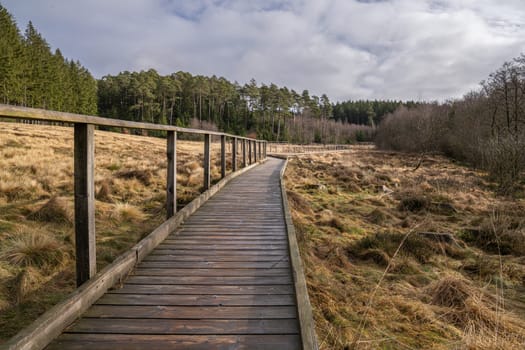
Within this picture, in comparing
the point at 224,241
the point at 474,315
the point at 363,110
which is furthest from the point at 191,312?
the point at 363,110

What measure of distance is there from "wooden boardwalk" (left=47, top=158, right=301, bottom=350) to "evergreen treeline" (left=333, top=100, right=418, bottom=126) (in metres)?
124

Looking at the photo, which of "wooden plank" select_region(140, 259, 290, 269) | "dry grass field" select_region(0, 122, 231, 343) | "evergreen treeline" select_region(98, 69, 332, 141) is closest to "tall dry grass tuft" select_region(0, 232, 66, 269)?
"dry grass field" select_region(0, 122, 231, 343)

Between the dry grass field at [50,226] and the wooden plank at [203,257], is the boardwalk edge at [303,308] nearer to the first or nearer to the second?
the wooden plank at [203,257]

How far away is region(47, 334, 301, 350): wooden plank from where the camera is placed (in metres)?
2.15

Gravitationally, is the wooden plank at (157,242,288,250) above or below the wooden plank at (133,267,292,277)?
above

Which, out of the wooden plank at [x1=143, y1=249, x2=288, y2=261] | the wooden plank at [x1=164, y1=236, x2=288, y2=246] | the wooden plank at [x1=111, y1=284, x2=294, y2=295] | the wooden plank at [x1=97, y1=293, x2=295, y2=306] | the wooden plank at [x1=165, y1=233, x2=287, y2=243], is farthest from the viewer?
the wooden plank at [x1=165, y1=233, x2=287, y2=243]

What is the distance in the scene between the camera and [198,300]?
2795mm

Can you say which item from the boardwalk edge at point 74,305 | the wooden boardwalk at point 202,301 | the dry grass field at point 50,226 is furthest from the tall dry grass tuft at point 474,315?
the dry grass field at point 50,226

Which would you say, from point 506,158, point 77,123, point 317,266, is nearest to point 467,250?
point 317,266

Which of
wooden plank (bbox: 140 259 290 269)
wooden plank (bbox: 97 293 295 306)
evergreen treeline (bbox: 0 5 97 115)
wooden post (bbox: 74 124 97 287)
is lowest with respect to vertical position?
wooden plank (bbox: 97 293 295 306)

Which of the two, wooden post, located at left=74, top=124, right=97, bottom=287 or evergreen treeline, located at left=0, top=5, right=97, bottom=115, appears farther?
evergreen treeline, located at left=0, top=5, right=97, bottom=115

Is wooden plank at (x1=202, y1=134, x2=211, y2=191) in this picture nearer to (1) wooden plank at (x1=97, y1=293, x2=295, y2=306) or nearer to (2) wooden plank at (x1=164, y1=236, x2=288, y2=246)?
(2) wooden plank at (x1=164, y1=236, x2=288, y2=246)

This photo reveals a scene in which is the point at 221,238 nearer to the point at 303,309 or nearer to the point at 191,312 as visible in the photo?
the point at 191,312

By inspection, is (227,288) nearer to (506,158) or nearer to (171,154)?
(171,154)
